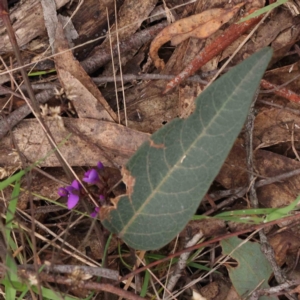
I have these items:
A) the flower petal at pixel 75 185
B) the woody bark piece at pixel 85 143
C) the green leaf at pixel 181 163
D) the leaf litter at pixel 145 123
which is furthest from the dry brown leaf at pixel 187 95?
the flower petal at pixel 75 185

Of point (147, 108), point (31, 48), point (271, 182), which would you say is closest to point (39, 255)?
point (147, 108)

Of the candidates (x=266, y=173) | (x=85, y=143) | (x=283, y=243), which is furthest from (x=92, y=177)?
(x=283, y=243)

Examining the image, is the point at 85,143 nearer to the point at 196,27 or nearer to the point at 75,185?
the point at 75,185

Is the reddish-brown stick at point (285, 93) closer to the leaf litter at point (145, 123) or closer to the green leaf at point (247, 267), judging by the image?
the leaf litter at point (145, 123)

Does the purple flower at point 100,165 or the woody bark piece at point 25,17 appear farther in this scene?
the woody bark piece at point 25,17

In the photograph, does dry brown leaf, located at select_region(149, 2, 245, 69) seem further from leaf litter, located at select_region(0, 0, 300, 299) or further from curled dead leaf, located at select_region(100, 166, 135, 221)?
curled dead leaf, located at select_region(100, 166, 135, 221)

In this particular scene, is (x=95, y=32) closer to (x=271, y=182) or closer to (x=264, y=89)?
(x=264, y=89)
